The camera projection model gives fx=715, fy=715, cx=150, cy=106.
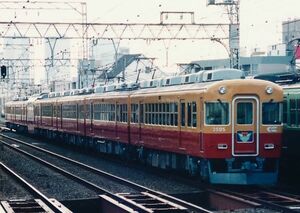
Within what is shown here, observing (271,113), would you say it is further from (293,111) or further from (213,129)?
(213,129)

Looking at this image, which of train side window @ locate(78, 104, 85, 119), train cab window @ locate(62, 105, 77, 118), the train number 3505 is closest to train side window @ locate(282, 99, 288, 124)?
the train number 3505

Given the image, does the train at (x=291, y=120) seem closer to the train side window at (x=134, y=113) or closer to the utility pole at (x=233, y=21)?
the train side window at (x=134, y=113)

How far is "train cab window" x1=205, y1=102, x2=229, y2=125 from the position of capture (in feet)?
57.2

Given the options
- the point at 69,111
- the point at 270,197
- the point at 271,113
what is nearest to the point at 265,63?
the point at 69,111

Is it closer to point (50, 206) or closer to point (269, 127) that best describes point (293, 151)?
point (269, 127)

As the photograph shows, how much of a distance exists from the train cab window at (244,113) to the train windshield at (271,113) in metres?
0.36

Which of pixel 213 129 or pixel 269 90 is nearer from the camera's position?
pixel 213 129

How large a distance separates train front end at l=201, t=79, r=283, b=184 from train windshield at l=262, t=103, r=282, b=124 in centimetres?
3

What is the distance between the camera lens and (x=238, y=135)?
57.3ft

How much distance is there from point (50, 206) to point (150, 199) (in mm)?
2265

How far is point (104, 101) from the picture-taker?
29797 millimetres

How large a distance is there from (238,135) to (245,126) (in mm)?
299

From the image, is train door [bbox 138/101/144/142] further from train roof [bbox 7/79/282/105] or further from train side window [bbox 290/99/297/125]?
train side window [bbox 290/99/297/125]

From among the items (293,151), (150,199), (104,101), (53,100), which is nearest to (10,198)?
(150,199)
